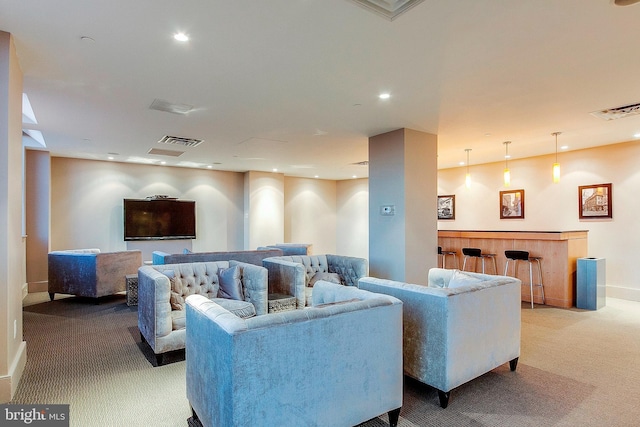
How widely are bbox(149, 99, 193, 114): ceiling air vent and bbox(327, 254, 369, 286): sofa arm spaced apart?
3.08 m

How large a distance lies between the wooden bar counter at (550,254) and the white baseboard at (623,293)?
2.80 feet

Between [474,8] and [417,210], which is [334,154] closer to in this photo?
[417,210]

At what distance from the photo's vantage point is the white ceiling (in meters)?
2.39

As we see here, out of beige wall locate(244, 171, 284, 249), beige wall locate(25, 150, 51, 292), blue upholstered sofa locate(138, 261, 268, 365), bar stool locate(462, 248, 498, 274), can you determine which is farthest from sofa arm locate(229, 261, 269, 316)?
beige wall locate(25, 150, 51, 292)

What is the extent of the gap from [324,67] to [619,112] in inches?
157

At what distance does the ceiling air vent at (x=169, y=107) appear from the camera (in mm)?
4168

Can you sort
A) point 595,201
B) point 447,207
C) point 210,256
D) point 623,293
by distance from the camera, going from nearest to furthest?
1. point 210,256
2. point 623,293
3. point 595,201
4. point 447,207

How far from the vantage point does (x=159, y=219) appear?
8484 millimetres

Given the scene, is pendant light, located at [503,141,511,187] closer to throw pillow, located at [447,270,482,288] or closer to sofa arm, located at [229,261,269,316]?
throw pillow, located at [447,270,482,288]

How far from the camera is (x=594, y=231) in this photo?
671 centimetres

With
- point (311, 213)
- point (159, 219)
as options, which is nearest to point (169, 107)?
point (159, 219)

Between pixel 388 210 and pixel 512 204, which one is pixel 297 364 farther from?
pixel 512 204

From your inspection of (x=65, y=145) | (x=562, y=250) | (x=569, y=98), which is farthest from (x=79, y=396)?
(x=562, y=250)

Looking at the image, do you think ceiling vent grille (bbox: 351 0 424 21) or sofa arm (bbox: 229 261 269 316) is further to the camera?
sofa arm (bbox: 229 261 269 316)
